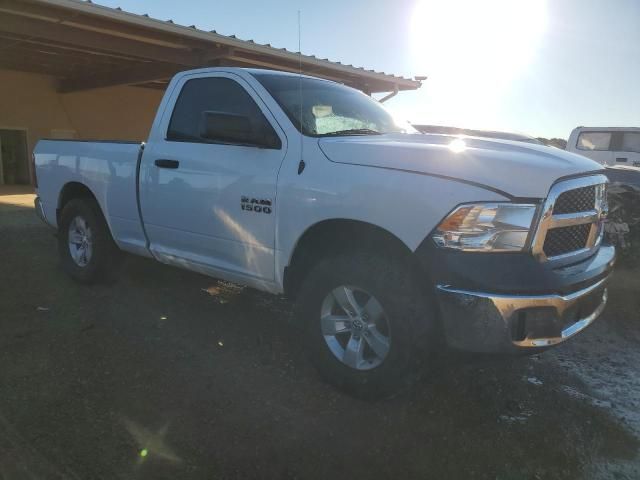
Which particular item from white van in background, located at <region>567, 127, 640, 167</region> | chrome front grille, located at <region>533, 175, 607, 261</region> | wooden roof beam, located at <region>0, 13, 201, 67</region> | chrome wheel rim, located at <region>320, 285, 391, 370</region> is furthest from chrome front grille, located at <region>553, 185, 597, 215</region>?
white van in background, located at <region>567, 127, 640, 167</region>

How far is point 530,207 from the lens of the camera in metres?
2.62

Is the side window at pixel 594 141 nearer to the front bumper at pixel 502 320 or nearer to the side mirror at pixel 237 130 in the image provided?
the side mirror at pixel 237 130

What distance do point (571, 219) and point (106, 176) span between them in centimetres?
379

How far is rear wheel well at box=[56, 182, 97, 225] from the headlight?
150 inches

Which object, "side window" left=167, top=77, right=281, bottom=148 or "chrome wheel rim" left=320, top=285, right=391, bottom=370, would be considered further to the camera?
"side window" left=167, top=77, right=281, bottom=148

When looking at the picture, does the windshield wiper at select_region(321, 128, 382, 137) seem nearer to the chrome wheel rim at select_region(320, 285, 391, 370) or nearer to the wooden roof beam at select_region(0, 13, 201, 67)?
the chrome wheel rim at select_region(320, 285, 391, 370)

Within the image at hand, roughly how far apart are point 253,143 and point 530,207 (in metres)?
1.82

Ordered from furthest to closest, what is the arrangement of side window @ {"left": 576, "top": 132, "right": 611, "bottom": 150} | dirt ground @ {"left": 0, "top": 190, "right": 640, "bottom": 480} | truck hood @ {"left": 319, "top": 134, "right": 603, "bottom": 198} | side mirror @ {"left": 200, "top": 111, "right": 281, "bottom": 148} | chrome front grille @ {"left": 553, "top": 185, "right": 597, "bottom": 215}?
side window @ {"left": 576, "top": 132, "right": 611, "bottom": 150}
side mirror @ {"left": 200, "top": 111, "right": 281, "bottom": 148}
chrome front grille @ {"left": 553, "top": 185, "right": 597, "bottom": 215}
truck hood @ {"left": 319, "top": 134, "right": 603, "bottom": 198}
dirt ground @ {"left": 0, "top": 190, "right": 640, "bottom": 480}

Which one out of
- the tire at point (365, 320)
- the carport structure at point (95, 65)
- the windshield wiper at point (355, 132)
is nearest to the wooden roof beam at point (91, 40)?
the carport structure at point (95, 65)

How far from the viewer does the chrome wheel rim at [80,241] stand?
16.7ft

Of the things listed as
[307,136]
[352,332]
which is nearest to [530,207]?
[352,332]

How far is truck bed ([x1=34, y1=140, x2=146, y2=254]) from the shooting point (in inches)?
175

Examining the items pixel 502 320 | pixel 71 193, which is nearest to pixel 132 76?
pixel 71 193

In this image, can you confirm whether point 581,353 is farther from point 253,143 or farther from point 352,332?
point 253,143
